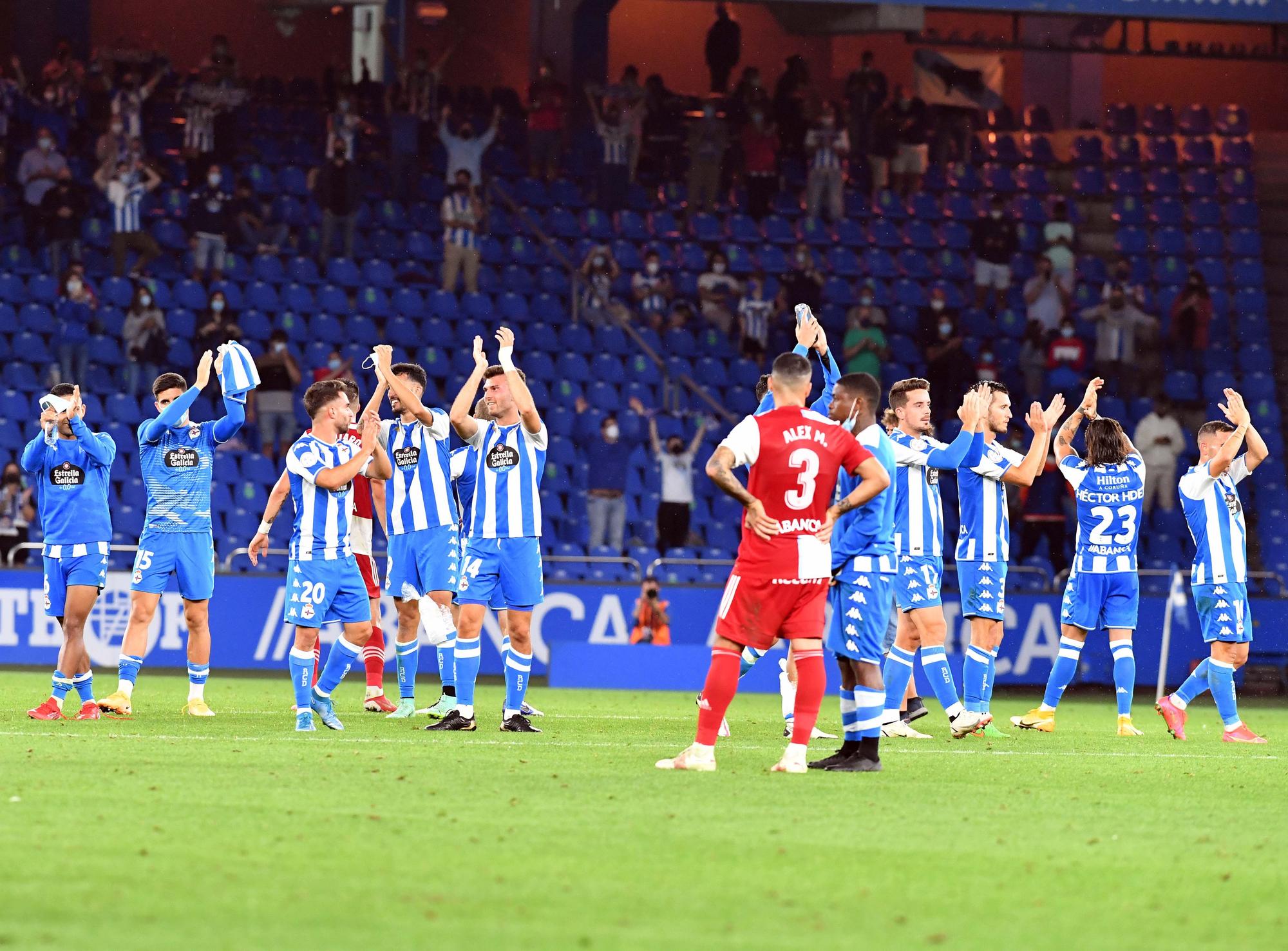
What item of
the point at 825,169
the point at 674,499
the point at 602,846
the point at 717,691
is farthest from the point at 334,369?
the point at 602,846

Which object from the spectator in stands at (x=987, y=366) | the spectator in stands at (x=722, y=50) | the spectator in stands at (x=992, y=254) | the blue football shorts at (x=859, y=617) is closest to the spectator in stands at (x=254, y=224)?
the spectator in stands at (x=722, y=50)

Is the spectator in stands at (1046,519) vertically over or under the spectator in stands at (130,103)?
under

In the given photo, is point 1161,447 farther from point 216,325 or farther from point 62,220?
point 62,220

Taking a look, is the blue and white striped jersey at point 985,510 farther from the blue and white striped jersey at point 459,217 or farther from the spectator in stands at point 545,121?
the spectator in stands at point 545,121

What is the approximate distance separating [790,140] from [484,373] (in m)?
17.2

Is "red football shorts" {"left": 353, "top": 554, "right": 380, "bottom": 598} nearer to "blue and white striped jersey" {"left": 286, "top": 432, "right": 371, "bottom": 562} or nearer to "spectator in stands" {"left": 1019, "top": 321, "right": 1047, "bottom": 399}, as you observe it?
"blue and white striped jersey" {"left": 286, "top": 432, "right": 371, "bottom": 562}

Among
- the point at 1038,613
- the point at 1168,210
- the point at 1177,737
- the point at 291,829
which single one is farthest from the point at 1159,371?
the point at 291,829

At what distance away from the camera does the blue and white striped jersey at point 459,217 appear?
2570 centimetres

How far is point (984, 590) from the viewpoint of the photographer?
13992 mm

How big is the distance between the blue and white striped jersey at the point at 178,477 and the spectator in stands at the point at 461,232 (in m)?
12.8

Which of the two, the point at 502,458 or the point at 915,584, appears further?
the point at 915,584

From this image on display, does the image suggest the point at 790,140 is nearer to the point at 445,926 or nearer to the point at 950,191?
the point at 950,191

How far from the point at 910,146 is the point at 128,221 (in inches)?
469

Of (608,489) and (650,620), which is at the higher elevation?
(608,489)
